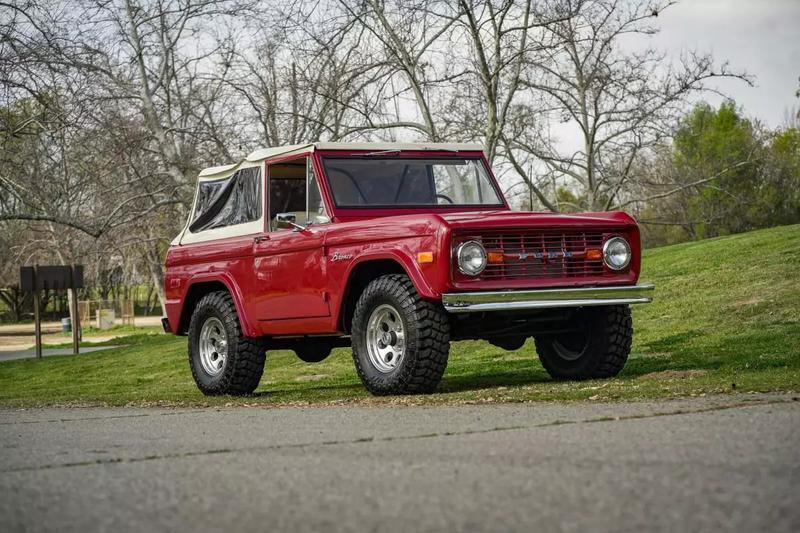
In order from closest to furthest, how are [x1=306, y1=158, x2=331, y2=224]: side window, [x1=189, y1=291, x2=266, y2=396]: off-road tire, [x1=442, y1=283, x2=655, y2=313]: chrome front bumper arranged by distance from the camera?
[x1=442, y1=283, x2=655, y2=313]: chrome front bumper, [x1=306, y1=158, x2=331, y2=224]: side window, [x1=189, y1=291, x2=266, y2=396]: off-road tire

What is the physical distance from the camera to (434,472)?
510cm

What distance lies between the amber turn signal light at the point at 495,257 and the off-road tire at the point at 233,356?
3039 millimetres

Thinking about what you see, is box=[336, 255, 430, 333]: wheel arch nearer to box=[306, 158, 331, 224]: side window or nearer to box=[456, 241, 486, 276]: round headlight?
box=[456, 241, 486, 276]: round headlight

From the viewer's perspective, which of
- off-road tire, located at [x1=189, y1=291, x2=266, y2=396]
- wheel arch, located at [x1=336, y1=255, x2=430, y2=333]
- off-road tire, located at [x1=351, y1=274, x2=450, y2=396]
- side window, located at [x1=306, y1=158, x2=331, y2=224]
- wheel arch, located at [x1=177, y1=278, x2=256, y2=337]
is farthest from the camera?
off-road tire, located at [x1=189, y1=291, x2=266, y2=396]

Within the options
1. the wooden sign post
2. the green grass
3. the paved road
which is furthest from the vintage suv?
the wooden sign post

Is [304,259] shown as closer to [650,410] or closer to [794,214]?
[650,410]

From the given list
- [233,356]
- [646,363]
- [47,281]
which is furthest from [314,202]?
[47,281]

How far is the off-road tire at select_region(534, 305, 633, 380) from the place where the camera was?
413 inches

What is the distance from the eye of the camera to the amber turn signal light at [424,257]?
9242mm

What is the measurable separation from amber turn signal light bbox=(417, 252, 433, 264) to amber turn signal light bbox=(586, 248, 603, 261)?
5.14 feet

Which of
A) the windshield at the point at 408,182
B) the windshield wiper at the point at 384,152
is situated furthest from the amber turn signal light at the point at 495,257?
the windshield wiper at the point at 384,152

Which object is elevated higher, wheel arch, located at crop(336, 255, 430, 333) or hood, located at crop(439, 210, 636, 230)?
hood, located at crop(439, 210, 636, 230)

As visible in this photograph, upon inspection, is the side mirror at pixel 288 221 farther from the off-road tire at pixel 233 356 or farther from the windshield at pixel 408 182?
the off-road tire at pixel 233 356

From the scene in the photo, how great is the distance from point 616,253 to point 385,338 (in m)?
2.08
